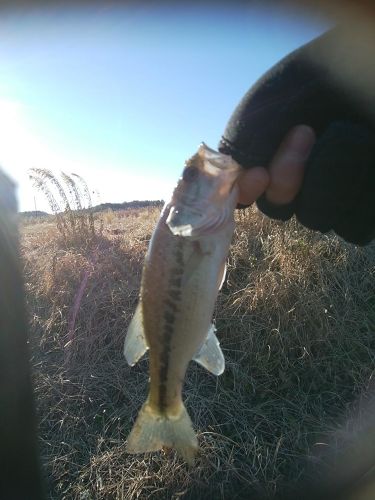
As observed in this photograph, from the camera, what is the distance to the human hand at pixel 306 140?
1.77 m

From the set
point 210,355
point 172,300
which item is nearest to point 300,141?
point 172,300

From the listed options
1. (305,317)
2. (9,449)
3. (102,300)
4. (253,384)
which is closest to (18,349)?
(9,449)

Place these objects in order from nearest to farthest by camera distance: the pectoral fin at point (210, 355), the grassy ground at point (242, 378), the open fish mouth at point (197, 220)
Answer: the open fish mouth at point (197, 220)
the pectoral fin at point (210, 355)
the grassy ground at point (242, 378)

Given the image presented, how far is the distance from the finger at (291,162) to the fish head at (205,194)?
0.20m

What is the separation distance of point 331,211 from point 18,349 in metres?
2.90

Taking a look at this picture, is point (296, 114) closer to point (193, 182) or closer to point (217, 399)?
point (193, 182)

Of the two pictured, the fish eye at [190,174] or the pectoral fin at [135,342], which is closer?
the fish eye at [190,174]

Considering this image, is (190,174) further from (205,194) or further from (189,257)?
(189,257)

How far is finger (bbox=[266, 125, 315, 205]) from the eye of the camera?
183 cm

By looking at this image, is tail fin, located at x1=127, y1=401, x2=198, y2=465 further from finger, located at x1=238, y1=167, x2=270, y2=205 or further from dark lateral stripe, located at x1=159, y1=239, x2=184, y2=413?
finger, located at x1=238, y1=167, x2=270, y2=205

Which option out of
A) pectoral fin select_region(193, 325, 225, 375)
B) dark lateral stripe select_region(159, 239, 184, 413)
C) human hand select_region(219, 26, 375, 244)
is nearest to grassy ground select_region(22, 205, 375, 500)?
pectoral fin select_region(193, 325, 225, 375)

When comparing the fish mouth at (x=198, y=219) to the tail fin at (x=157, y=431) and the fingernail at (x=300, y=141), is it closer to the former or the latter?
the fingernail at (x=300, y=141)

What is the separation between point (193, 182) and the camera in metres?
1.81

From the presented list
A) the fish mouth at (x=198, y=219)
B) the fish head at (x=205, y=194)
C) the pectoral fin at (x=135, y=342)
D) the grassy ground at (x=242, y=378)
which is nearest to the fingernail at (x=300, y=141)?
the fish head at (x=205, y=194)
